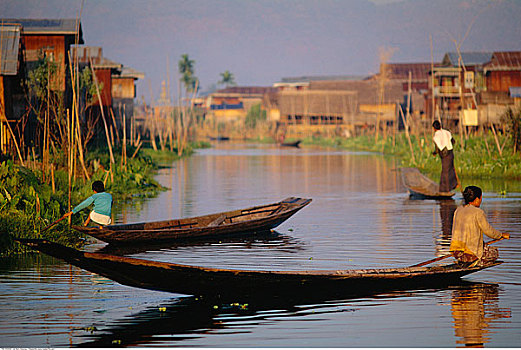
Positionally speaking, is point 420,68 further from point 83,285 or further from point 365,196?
point 83,285

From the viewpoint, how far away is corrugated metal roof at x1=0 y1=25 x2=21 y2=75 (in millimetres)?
21391

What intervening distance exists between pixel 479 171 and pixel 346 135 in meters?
39.8

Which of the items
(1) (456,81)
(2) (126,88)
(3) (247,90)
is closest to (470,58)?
(1) (456,81)

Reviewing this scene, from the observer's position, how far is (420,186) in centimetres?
1978

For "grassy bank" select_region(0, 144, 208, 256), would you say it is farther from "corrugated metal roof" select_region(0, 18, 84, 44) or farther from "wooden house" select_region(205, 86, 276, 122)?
"wooden house" select_region(205, 86, 276, 122)

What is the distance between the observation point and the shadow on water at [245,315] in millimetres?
7031

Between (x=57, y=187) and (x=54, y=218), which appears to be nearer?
(x=54, y=218)

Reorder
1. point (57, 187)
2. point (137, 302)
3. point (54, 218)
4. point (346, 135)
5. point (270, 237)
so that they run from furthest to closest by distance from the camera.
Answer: point (346, 135)
point (57, 187)
point (270, 237)
point (54, 218)
point (137, 302)

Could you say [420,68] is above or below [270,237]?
above

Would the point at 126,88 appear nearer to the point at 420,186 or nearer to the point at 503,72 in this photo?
the point at 503,72

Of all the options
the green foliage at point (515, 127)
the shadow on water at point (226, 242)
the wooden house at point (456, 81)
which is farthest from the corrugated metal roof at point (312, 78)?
the shadow on water at point (226, 242)

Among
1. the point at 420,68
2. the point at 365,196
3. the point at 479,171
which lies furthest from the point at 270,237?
the point at 420,68

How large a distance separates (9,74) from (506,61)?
91.2 feet

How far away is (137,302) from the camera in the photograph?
8.32 m
